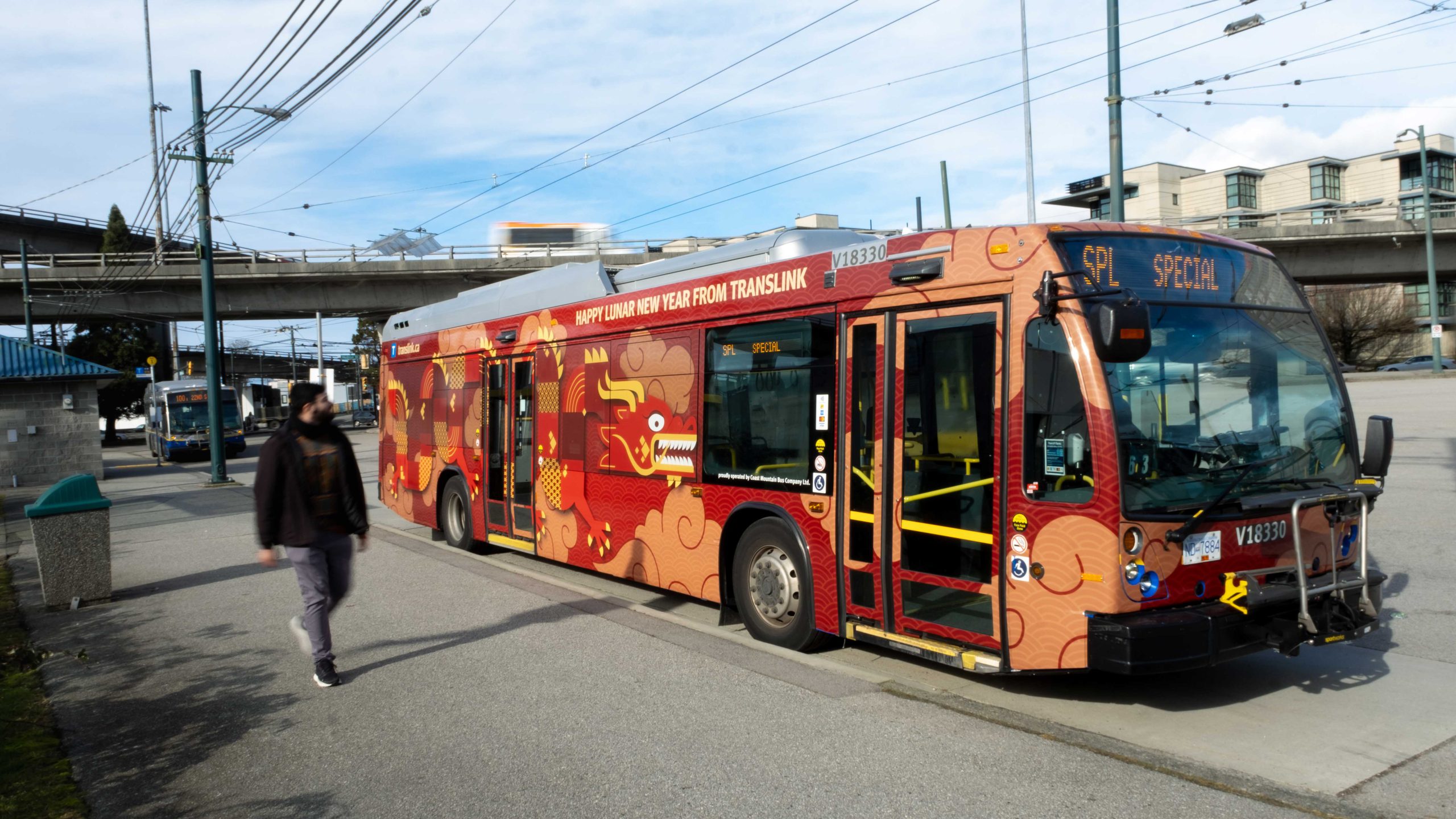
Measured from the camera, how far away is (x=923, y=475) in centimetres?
611

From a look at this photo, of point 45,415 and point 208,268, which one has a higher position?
point 208,268

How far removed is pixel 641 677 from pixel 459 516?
21.8 ft

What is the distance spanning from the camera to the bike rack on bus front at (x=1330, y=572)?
5359 mm

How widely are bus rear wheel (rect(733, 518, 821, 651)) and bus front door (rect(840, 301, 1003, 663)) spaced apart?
456mm

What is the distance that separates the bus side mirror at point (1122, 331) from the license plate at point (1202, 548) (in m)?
0.98

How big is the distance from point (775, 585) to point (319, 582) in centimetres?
298

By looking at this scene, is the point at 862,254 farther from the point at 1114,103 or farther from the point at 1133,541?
the point at 1114,103

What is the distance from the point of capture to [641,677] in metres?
6.46

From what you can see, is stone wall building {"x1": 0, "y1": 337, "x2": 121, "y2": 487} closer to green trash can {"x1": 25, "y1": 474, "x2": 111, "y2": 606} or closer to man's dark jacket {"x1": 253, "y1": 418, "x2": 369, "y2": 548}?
green trash can {"x1": 25, "y1": 474, "x2": 111, "y2": 606}

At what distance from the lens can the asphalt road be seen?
454 centimetres

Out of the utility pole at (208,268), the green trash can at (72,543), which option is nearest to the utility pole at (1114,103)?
the green trash can at (72,543)

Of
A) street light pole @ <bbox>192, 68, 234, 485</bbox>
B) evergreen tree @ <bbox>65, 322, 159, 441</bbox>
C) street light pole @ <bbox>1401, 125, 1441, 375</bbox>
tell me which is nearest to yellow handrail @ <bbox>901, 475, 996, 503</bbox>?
street light pole @ <bbox>192, 68, 234, 485</bbox>

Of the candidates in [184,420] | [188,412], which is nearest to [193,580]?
[184,420]

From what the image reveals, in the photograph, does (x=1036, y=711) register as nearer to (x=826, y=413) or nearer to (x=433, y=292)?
(x=826, y=413)
